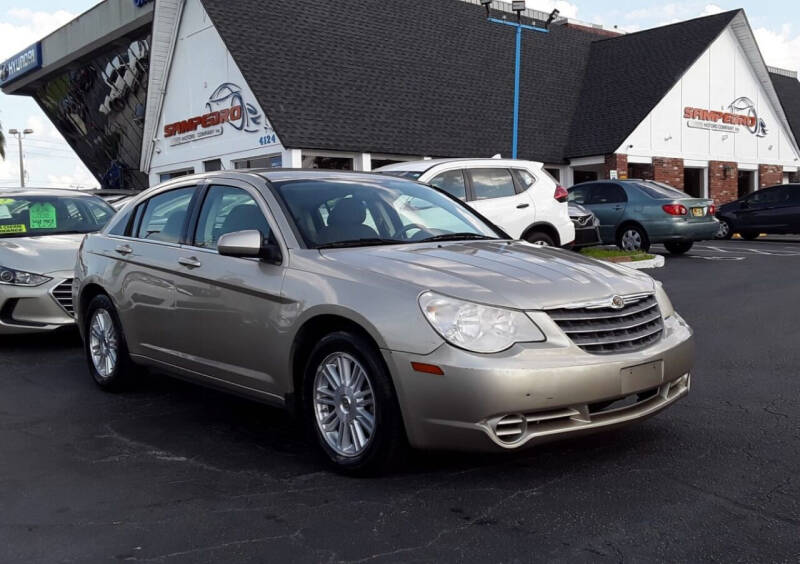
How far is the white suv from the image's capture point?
12.0 m

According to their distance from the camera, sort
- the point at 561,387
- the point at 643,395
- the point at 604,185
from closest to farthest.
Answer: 1. the point at 561,387
2. the point at 643,395
3. the point at 604,185

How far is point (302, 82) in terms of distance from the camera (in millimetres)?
23656

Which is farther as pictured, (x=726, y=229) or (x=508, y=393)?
(x=726, y=229)

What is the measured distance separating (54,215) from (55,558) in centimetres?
701

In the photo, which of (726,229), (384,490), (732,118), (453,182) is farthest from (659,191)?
(732,118)

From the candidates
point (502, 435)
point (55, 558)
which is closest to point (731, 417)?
point (502, 435)

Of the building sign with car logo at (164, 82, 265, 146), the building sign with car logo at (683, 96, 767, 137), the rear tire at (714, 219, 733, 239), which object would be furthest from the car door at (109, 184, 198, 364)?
the building sign with car logo at (683, 96, 767, 137)

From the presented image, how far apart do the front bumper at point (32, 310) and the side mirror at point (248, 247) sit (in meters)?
4.22

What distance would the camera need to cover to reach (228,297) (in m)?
5.04

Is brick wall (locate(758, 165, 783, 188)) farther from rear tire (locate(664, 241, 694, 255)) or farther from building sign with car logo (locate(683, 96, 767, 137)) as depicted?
rear tire (locate(664, 241, 694, 255))

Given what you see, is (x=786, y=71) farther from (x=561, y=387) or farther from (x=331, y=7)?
(x=561, y=387)

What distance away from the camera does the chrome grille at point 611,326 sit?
4.13m

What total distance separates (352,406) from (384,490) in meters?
0.46

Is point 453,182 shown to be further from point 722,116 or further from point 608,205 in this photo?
point 722,116
